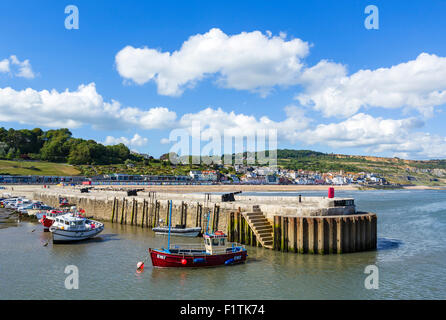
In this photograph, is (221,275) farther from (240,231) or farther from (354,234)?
(354,234)

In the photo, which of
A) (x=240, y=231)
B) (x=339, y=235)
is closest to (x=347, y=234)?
(x=339, y=235)

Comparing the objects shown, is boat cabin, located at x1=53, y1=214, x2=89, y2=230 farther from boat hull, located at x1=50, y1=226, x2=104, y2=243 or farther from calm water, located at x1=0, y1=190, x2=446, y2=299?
calm water, located at x1=0, y1=190, x2=446, y2=299

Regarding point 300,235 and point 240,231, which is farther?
point 240,231

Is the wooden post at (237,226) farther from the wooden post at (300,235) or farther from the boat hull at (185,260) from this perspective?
the boat hull at (185,260)

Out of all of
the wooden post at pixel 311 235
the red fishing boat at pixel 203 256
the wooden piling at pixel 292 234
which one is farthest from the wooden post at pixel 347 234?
the red fishing boat at pixel 203 256

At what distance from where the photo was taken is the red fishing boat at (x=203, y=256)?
25188mm

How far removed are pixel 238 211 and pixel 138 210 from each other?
17935 millimetres

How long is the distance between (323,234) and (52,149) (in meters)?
183

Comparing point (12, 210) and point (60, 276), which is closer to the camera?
point (60, 276)

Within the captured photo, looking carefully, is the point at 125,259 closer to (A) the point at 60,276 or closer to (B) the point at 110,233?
(A) the point at 60,276

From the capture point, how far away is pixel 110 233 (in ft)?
130

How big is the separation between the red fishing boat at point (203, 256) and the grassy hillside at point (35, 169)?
5024 inches

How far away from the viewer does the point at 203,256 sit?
2559 cm
